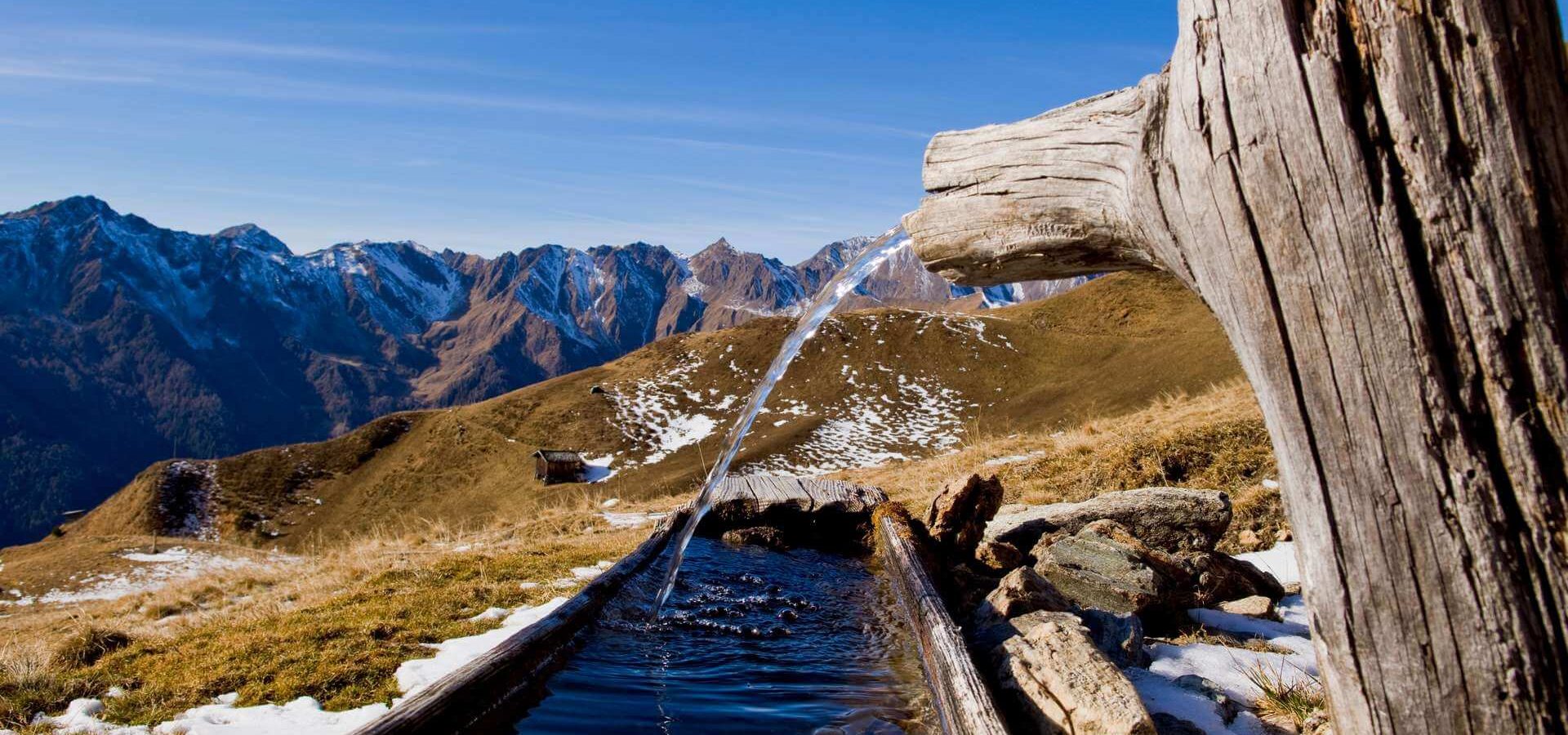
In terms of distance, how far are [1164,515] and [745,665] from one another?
4.35 m

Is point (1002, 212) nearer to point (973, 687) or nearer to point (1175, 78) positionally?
point (1175, 78)

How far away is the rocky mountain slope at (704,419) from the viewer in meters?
50.9

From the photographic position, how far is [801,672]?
19.4ft

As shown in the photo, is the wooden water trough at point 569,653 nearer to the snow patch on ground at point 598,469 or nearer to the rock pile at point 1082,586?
the rock pile at point 1082,586

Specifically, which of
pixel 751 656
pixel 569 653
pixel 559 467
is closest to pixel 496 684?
pixel 569 653

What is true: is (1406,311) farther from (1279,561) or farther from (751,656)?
(1279,561)

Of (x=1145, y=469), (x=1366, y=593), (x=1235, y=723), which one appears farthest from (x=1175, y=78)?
(x=1145, y=469)

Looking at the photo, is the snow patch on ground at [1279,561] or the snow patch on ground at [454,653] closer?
the snow patch on ground at [454,653]

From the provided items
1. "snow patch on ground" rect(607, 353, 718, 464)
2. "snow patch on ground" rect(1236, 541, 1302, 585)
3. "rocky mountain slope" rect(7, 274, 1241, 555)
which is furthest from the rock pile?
"snow patch on ground" rect(607, 353, 718, 464)

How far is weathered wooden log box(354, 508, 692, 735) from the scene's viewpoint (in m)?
3.93

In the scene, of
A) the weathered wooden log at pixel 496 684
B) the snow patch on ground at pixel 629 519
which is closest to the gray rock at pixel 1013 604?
the weathered wooden log at pixel 496 684

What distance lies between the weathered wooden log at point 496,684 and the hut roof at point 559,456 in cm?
5209

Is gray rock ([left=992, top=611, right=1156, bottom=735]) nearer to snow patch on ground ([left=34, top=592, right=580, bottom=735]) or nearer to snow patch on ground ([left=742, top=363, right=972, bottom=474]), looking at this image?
snow patch on ground ([left=34, top=592, right=580, bottom=735])

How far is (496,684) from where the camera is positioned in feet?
15.3
